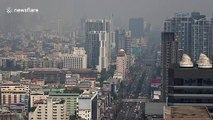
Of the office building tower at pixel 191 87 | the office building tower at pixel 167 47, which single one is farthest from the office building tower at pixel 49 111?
the office building tower at pixel 191 87

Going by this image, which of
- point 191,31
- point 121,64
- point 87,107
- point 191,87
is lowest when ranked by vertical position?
point 87,107

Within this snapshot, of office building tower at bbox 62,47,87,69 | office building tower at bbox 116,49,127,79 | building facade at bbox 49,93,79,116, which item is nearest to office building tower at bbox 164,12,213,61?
office building tower at bbox 116,49,127,79

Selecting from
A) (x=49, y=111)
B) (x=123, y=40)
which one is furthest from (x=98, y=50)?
(x=49, y=111)

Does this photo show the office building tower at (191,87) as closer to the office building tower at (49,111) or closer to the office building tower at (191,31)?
the office building tower at (49,111)

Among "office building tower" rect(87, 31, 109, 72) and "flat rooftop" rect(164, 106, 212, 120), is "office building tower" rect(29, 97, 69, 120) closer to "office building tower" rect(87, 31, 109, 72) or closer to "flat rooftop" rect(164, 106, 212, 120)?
"flat rooftop" rect(164, 106, 212, 120)

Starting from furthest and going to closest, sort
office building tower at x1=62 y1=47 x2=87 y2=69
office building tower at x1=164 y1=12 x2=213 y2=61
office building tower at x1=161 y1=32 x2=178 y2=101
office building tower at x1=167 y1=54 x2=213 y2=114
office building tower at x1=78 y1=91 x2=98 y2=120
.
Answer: office building tower at x1=62 y1=47 x2=87 y2=69 → office building tower at x1=164 y1=12 x2=213 y2=61 → office building tower at x1=161 y1=32 x2=178 y2=101 → office building tower at x1=78 y1=91 x2=98 y2=120 → office building tower at x1=167 y1=54 x2=213 y2=114

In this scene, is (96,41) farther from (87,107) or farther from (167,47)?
(87,107)

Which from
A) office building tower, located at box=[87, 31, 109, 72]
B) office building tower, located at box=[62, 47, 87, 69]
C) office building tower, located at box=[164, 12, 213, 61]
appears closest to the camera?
office building tower, located at box=[164, 12, 213, 61]
